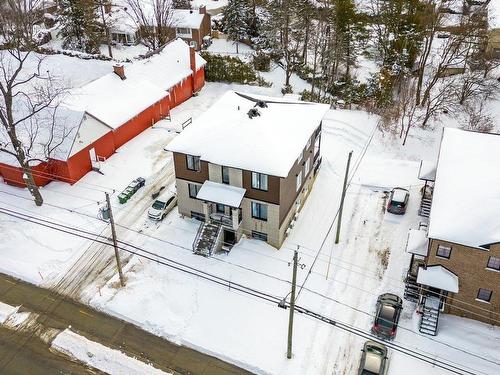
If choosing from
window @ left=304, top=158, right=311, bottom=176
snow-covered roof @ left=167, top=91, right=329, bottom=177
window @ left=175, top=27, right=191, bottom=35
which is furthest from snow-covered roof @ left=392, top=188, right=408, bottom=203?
window @ left=175, top=27, right=191, bottom=35

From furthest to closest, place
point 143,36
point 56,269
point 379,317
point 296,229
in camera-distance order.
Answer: point 143,36 < point 296,229 < point 56,269 < point 379,317

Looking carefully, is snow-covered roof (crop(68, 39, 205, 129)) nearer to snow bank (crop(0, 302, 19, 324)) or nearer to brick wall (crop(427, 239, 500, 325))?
snow bank (crop(0, 302, 19, 324))

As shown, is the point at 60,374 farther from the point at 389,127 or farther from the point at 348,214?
the point at 389,127

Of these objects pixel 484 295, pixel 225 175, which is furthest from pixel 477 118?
pixel 225 175

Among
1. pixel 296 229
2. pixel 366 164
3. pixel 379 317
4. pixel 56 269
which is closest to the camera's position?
pixel 379 317

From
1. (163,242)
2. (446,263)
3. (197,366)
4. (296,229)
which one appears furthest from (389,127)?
(197,366)

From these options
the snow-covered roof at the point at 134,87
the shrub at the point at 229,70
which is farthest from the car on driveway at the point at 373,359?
the shrub at the point at 229,70

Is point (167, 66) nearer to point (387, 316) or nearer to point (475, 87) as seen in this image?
point (475, 87)

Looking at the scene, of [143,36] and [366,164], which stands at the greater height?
[143,36]
